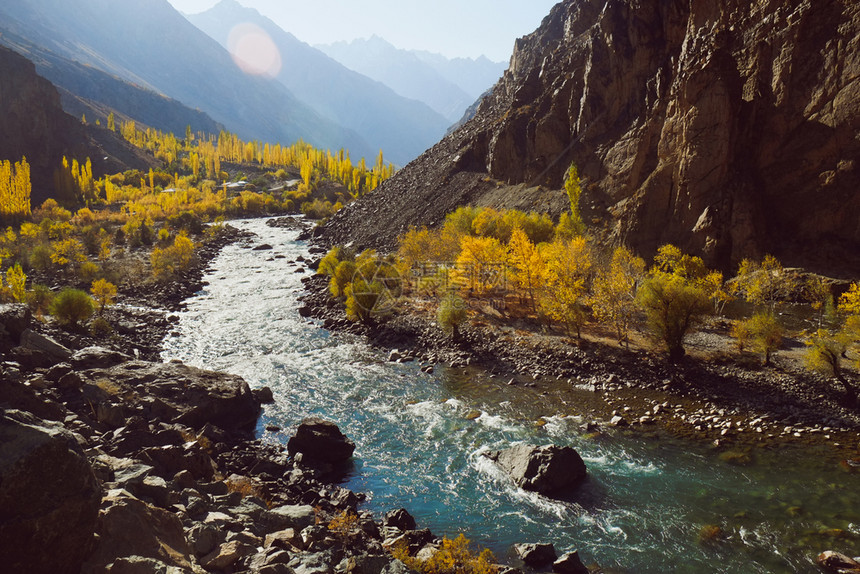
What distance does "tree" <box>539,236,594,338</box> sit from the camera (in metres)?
Result: 40.1

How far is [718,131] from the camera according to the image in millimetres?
52125

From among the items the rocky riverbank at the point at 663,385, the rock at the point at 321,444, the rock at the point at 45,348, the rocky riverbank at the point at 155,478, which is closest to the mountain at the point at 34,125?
the rock at the point at 45,348

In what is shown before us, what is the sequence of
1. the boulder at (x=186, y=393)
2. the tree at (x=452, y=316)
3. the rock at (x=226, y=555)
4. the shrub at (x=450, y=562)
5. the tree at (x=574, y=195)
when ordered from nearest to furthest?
the rock at (x=226, y=555) < the shrub at (x=450, y=562) < the boulder at (x=186, y=393) < the tree at (x=452, y=316) < the tree at (x=574, y=195)

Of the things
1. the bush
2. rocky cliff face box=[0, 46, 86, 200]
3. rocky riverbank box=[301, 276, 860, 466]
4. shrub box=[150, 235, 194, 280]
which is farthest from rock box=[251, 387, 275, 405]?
rocky cliff face box=[0, 46, 86, 200]

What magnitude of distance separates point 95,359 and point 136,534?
68.8 ft

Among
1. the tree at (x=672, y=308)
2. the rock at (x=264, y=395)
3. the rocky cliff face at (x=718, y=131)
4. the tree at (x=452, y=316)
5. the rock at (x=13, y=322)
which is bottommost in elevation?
the rock at (x=264, y=395)

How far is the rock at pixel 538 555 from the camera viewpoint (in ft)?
59.4

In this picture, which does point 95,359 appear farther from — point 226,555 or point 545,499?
point 545,499

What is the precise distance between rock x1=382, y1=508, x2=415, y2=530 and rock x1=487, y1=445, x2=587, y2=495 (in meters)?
5.89

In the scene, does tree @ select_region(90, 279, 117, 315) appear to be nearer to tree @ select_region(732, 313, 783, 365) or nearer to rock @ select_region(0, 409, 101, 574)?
rock @ select_region(0, 409, 101, 574)

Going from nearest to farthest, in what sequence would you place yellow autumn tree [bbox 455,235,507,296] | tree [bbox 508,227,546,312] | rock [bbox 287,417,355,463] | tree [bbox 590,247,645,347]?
1. rock [bbox 287,417,355,463]
2. tree [bbox 590,247,645,347]
3. tree [bbox 508,227,546,312]
4. yellow autumn tree [bbox 455,235,507,296]

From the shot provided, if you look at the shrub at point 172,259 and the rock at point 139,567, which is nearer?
the rock at point 139,567

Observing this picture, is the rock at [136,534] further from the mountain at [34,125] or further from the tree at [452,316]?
the mountain at [34,125]

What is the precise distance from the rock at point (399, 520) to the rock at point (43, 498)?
11.5 meters
